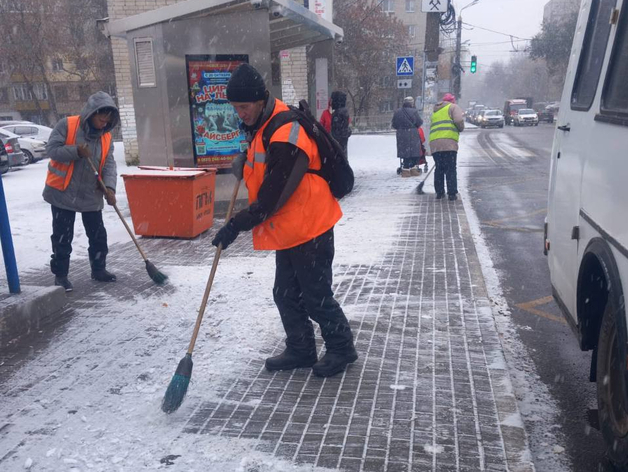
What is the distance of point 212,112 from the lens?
29.3ft

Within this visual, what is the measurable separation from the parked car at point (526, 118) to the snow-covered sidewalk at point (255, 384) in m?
41.4

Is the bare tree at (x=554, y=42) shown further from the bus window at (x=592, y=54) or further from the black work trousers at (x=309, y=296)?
the black work trousers at (x=309, y=296)

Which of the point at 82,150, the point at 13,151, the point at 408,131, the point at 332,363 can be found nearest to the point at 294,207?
the point at 332,363

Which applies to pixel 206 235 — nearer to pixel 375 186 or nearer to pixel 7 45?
pixel 375 186

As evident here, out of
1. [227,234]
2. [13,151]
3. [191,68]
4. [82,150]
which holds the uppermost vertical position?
[191,68]

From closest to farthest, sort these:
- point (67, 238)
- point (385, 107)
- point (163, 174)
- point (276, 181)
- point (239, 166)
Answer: point (276, 181) < point (239, 166) < point (67, 238) < point (163, 174) < point (385, 107)

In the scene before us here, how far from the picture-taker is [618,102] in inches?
114

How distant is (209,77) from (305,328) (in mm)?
5974

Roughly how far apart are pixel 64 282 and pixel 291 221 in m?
3.22

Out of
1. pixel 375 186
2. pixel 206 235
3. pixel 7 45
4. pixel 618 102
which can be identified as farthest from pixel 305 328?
pixel 7 45

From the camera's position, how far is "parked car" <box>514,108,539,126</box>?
44.0 m

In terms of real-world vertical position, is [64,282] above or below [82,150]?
below

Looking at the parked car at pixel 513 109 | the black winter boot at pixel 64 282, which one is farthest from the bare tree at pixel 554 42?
the black winter boot at pixel 64 282

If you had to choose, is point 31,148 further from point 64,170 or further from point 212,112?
point 64,170
